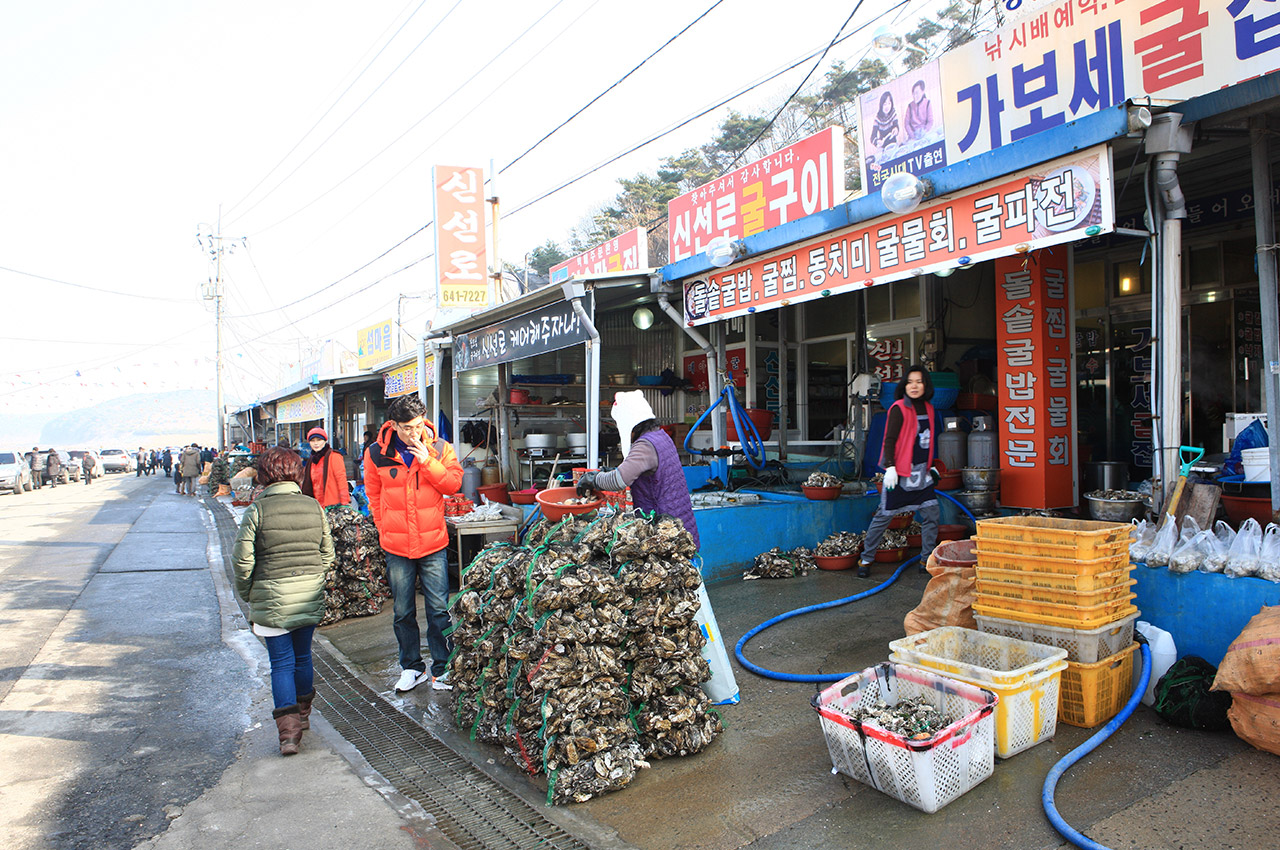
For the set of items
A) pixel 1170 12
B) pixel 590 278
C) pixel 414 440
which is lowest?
pixel 414 440

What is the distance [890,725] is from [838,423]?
8.60m

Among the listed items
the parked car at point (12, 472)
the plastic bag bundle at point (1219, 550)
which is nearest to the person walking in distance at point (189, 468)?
the parked car at point (12, 472)

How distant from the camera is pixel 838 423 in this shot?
11.6 m

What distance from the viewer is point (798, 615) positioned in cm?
618

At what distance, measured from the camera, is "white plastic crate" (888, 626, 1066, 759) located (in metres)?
3.48

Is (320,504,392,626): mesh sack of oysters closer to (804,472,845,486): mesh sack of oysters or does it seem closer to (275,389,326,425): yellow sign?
(804,472,845,486): mesh sack of oysters

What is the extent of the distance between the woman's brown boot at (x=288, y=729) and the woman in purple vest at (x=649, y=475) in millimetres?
2150

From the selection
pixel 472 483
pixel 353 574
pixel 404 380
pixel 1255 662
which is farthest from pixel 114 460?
pixel 1255 662

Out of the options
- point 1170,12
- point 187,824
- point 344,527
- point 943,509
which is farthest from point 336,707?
point 1170,12

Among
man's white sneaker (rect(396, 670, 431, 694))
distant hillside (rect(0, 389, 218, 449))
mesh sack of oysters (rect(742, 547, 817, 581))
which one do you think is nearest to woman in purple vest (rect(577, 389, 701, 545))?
man's white sneaker (rect(396, 670, 431, 694))

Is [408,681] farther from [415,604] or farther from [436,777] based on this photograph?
[436,777]

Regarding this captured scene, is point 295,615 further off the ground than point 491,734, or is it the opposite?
point 295,615

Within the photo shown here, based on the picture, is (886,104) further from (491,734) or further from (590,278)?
(491,734)

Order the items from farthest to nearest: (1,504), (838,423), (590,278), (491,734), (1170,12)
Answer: (1,504) → (838,423) → (590,278) → (1170,12) → (491,734)
